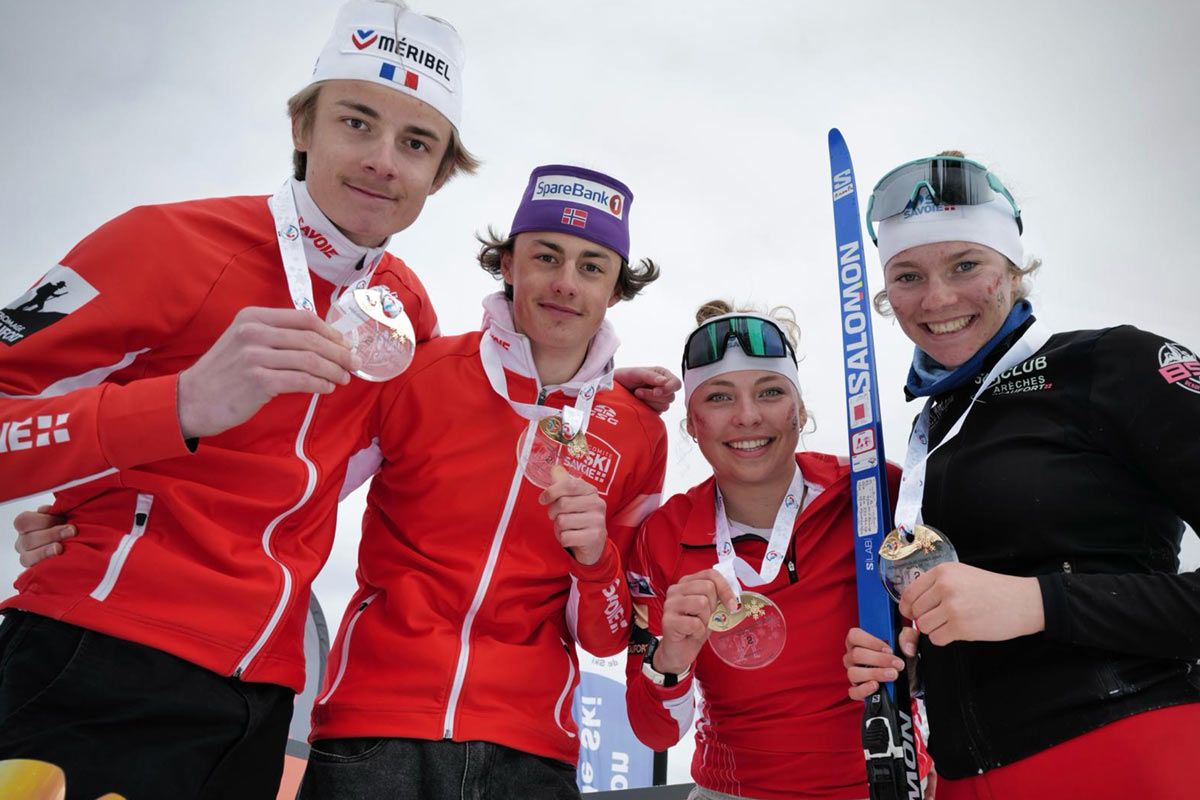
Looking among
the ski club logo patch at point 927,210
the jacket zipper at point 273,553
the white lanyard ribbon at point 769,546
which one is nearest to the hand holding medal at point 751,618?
the white lanyard ribbon at point 769,546

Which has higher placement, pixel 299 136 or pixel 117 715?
pixel 299 136

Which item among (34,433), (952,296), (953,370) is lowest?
(34,433)

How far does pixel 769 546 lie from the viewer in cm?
266

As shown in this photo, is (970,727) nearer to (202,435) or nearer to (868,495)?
(868,495)

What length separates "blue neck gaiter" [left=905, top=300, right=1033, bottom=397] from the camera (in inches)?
88.0

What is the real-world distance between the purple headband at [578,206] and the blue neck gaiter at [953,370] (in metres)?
1.10

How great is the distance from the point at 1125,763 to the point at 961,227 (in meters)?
1.38

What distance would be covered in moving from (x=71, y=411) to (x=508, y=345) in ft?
4.53

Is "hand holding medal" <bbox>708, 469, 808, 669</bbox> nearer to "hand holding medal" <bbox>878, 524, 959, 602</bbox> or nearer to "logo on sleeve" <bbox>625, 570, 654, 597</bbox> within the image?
"logo on sleeve" <bbox>625, 570, 654, 597</bbox>

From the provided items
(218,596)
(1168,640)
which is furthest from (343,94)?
(1168,640)

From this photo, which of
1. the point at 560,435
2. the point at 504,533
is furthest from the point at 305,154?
the point at 504,533

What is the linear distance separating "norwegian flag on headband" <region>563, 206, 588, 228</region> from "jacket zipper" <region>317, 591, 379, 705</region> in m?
1.38

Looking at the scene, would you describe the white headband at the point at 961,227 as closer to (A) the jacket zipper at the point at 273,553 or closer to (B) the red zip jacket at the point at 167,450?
(B) the red zip jacket at the point at 167,450

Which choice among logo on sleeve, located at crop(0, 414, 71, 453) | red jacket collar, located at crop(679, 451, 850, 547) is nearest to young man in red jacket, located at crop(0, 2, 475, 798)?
logo on sleeve, located at crop(0, 414, 71, 453)
